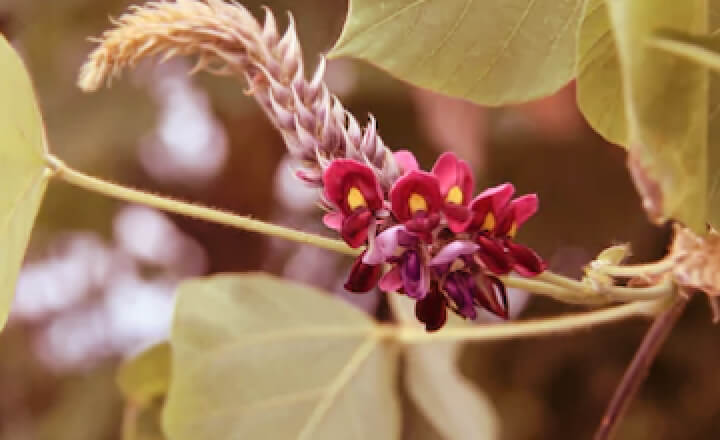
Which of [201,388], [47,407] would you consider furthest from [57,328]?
[201,388]

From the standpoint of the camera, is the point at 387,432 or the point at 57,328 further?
the point at 57,328

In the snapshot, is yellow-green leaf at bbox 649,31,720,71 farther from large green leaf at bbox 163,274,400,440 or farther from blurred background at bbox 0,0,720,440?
blurred background at bbox 0,0,720,440

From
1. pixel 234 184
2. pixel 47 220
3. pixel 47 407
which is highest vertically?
pixel 234 184

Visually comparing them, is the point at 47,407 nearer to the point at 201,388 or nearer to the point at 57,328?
the point at 57,328

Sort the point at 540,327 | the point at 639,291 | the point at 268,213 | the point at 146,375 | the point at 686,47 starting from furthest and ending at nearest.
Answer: the point at 268,213, the point at 146,375, the point at 540,327, the point at 639,291, the point at 686,47

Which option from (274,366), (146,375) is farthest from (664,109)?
(146,375)

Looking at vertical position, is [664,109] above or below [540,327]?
above

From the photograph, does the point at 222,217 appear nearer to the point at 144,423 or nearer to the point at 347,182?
the point at 347,182

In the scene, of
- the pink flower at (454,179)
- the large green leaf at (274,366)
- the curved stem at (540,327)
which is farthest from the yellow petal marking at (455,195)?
the large green leaf at (274,366)
